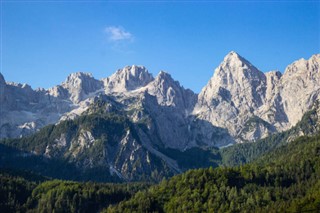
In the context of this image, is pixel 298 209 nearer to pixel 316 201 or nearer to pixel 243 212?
pixel 316 201

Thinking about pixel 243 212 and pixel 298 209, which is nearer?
pixel 298 209

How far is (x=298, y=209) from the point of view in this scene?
185000mm

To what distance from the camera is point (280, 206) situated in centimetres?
19588

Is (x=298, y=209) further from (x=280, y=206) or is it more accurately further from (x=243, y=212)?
(x=243, y=212)

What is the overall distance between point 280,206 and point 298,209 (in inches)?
462

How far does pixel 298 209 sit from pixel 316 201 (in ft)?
37.9

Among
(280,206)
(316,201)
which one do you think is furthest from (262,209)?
(316,201)

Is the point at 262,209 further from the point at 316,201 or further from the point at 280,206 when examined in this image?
the point at 316,201

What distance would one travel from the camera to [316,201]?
192 m

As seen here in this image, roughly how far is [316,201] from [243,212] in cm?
2963

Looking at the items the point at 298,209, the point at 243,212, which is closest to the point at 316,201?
the point at 298,209

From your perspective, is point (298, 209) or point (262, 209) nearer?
point (298, 209)

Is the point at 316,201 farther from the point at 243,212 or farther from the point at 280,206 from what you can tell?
the point at 243,212

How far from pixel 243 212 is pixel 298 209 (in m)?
23.7
